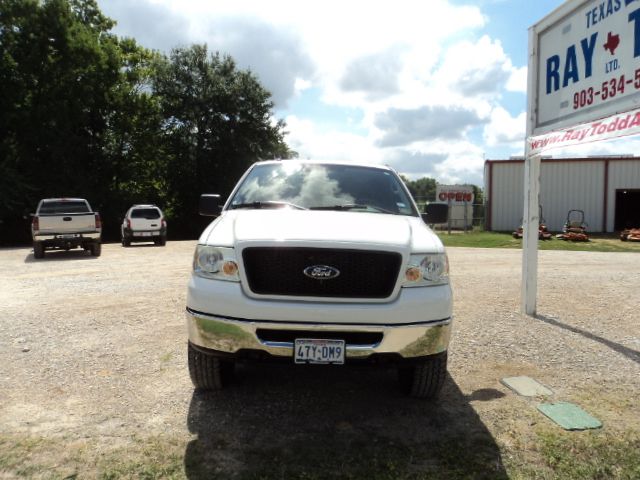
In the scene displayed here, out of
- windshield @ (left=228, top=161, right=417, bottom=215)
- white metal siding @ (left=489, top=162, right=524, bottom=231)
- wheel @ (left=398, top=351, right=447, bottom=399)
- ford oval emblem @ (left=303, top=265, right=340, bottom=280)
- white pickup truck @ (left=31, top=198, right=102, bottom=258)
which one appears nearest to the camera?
ford oval emblem @ (left=303, top=265, right=340, bottom=280)

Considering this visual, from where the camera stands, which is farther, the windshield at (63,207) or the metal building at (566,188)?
the metal building at (566,188)

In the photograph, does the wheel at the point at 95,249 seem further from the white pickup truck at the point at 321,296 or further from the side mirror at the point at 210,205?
the white pickup truck at the point at 321,296

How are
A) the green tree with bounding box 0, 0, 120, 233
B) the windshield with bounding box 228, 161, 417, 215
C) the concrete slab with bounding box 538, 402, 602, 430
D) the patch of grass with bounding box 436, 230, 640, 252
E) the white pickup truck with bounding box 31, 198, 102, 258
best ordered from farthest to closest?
the green tree with bounding box 0, 0, 120, 233, the patch of grass with bounding box 436, 230, 640, 252, the white pickup truck with bounding box 31, 198, 102, 258, the windshield with bounding box 228, 161, 417, 215, the concrete slab with bounding box 538, 402, 602, 430

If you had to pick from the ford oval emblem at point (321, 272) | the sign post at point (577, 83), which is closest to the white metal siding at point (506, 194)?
the sign post at point (577, 83)

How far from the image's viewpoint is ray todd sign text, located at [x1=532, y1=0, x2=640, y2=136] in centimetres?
507

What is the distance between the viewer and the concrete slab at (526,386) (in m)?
3.89

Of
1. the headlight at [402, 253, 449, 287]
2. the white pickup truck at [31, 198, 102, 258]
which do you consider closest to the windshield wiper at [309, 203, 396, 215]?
the headlight at [402, 253, 449, 287]

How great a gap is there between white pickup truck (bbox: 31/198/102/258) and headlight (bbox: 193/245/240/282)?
12277mm

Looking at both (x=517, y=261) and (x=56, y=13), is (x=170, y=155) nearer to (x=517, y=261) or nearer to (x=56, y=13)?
(x=56, y=13)

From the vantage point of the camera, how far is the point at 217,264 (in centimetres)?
332

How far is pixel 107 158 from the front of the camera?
30.0 m

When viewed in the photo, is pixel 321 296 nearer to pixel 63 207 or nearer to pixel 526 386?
pixel 526 386

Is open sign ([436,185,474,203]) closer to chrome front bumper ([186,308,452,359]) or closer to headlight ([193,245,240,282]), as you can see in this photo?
chrome front bumper ([186,308,452,359])

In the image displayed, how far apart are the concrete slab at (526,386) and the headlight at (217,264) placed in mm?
2395
